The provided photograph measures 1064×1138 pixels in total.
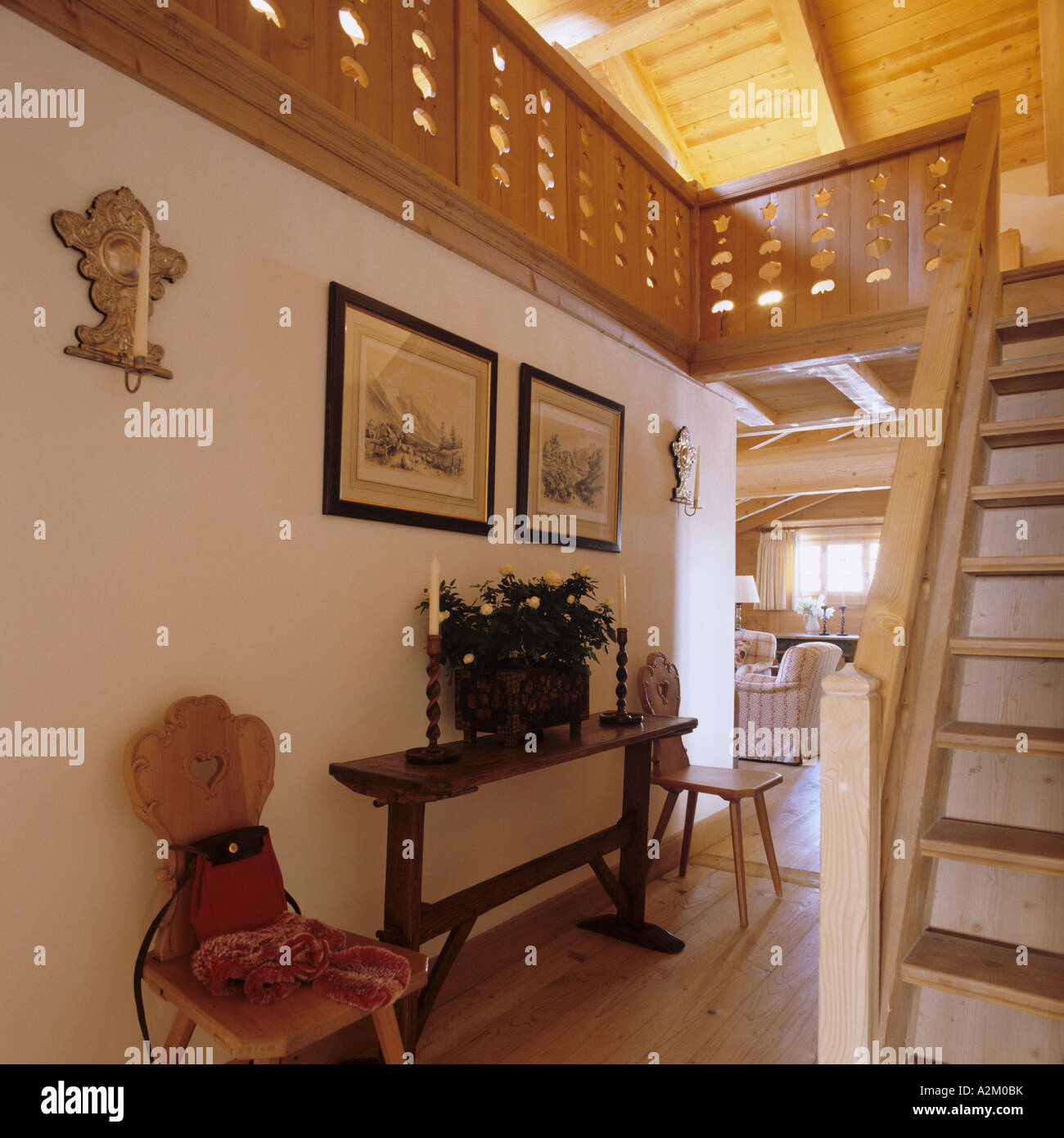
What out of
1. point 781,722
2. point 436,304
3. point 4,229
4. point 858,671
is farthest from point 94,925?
point 781,722

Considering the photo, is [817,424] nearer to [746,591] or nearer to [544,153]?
[544,153]

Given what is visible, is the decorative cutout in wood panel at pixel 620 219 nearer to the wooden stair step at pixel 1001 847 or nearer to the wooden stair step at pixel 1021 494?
the wooden stair step at pixel 1021 494

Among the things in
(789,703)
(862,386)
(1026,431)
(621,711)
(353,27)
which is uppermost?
(353,27)

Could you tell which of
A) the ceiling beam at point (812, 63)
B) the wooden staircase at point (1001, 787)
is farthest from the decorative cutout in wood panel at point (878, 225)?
the ceiling beam at point (812, 63)

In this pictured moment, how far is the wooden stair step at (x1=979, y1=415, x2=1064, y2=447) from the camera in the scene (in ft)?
6.73

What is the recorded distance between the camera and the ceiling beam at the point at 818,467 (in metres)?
7.59

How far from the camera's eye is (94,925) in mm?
1646

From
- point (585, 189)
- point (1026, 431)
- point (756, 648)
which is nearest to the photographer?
point (1026, 431)

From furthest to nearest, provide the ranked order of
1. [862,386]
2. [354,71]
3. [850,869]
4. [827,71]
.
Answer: [827,71]
[862,386]
[354,71]
[850,869]

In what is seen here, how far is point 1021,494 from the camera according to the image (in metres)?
1.96

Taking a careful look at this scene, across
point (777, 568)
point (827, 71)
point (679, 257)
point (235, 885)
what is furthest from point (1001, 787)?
point (777, 568)

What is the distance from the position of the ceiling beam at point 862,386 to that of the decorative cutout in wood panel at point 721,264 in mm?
627

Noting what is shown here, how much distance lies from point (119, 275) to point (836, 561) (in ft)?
41.6
